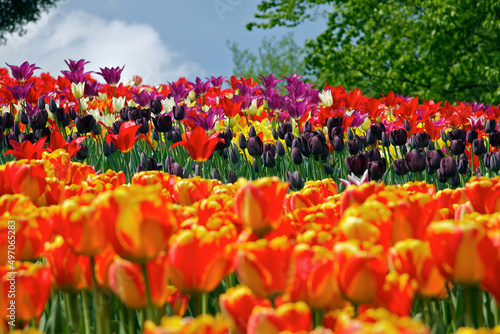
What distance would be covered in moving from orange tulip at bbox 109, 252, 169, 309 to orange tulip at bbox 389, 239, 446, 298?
0.49 meters

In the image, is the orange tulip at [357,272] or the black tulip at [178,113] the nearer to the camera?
the orange tulip at [357,272]

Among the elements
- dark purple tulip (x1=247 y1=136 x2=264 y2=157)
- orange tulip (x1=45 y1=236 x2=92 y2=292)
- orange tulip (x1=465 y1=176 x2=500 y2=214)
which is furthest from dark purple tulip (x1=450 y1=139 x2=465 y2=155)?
orange tulip (x1=45 y1=236 x2=92 y2=292)

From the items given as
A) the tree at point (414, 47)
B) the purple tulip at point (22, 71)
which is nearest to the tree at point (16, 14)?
the tree at point (414, 47)

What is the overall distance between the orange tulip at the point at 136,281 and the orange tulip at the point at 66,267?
0.50ft

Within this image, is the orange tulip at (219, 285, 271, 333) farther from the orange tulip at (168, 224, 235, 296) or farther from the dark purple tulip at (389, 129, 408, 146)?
the dark purple tulip at (389, 129, 408, 146)

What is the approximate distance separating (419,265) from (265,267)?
31 centimetres

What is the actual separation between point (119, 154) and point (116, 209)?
3.94 metres

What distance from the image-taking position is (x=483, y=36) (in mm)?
16844

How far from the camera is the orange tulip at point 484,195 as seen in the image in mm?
1648

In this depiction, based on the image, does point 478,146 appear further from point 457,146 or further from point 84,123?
point 84,123

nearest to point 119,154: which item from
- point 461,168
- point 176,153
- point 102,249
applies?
point 176,153

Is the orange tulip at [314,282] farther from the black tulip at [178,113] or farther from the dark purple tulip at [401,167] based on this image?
the black tulip at [178,113]

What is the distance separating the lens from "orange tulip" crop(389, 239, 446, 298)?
3.49ft

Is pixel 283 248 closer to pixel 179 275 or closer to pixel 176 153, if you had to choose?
pixel 179 275
